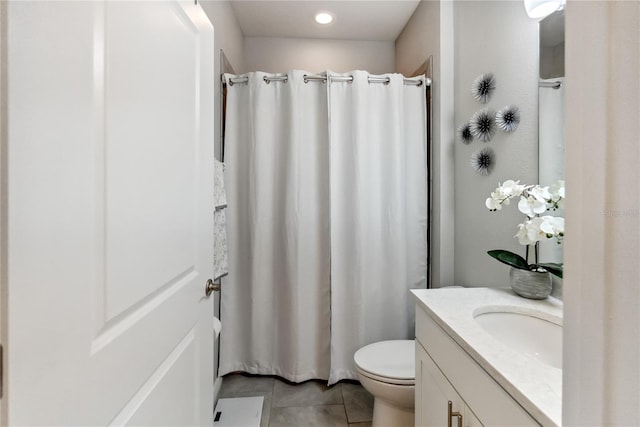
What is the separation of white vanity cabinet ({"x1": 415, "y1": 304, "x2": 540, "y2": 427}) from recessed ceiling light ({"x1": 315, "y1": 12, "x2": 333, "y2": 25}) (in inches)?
85.8

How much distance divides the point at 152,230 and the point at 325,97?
1590 millimetres

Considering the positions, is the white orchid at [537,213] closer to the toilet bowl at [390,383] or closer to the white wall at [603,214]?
the toilet bowl at [390,383]

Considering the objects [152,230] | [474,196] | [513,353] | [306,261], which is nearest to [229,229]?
[306,261]

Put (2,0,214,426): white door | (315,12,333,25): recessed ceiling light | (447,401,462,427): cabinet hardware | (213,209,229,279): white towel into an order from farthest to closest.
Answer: (315,12,333,25): recessed ceiling light < (213,209,229,279): white towel < (447,401,462,427): cabinet hardware < (2,0,214,426): white door

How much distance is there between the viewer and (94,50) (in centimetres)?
51

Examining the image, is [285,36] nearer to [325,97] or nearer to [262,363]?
[325,97]

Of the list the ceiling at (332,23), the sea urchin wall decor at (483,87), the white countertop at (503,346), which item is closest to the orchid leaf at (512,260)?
the white countertop at (503,346)

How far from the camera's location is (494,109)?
152 centimetres

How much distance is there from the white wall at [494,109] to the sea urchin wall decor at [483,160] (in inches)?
1.1

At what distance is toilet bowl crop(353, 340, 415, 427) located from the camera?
1.40 m

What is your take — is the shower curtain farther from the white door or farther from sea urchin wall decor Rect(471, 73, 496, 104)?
the white door

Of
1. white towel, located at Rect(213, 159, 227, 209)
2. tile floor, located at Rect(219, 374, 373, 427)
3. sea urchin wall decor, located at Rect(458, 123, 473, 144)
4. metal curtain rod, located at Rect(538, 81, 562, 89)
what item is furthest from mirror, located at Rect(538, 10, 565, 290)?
white towel, located at Rect(213, 159, 227, 209)

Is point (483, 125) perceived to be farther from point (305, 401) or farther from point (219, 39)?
point (305, 401)

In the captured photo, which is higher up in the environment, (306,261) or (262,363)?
(306,261)
